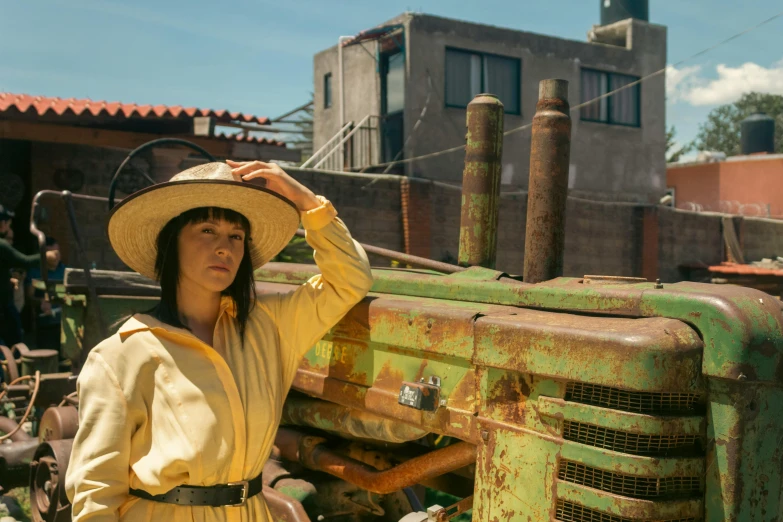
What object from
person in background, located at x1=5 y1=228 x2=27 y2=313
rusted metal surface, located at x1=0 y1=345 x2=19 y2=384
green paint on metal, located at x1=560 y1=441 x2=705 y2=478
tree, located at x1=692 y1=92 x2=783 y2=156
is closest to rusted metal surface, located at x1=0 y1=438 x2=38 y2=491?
rusted metal surface, located at x1=0 y1=345 x2=19 y2=384

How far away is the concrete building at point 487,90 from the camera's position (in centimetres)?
1611

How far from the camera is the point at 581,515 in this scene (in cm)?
185

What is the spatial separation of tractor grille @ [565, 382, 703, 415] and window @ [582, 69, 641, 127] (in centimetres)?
1758

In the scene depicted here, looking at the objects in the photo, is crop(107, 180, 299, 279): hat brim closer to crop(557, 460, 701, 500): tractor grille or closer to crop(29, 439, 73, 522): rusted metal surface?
crop(557, 460, 701, 500): tractor grille

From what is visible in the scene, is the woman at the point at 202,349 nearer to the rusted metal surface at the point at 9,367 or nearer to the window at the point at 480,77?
the rusted metal surface at the point at 9,367

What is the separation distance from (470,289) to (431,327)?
28 centimetres

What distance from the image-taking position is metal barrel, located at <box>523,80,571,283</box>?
9.12 ft

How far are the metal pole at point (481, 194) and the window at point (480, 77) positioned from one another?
541 inches

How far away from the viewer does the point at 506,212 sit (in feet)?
48.1

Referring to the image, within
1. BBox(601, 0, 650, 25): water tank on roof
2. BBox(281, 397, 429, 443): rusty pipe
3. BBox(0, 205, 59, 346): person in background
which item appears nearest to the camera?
BBox(281, 397, 429, 443): rusty pipe

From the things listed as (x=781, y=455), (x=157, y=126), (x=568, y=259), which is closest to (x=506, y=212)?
(x=568, y=259)

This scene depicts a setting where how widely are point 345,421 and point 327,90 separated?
1703 centimetres

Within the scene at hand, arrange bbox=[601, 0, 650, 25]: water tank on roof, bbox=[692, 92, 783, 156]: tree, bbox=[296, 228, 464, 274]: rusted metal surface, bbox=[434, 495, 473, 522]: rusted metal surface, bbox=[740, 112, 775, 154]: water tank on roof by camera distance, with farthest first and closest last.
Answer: bbox=[692, 92, 783, 156]: tree, bbox=[740, 112, 775, 154]: water tank on roof, bbox=[601, 0, 650, 25]: water tank on roof, bbox=[296, 228, 464, 274]: rusted metal surface, bbox=[434, 495, 473, 522]: rusted metal surface

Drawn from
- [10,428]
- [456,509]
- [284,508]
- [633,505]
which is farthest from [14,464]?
[633,505]
